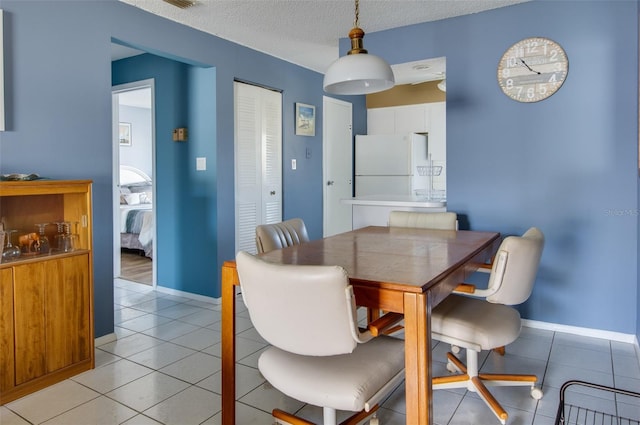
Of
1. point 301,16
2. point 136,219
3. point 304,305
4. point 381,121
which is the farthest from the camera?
point 381,121

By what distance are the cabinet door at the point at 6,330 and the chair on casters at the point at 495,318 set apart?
2.03m

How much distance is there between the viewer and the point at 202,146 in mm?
3887

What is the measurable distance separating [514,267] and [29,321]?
236 centimetres

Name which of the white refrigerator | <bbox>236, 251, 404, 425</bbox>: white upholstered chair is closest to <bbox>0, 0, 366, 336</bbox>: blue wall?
the white refrigerator

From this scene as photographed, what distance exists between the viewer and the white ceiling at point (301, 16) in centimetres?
312

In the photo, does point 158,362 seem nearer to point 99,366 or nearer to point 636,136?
point 99,366

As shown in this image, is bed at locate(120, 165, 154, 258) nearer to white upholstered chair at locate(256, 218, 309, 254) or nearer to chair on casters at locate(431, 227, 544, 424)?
white upholstered chair at locate(256, 218, 309, 254)

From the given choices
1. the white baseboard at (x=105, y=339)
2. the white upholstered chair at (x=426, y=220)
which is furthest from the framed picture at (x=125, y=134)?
the white upholstered chair at (x=426, y=220)

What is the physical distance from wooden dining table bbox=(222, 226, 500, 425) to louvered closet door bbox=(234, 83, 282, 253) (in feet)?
5.24

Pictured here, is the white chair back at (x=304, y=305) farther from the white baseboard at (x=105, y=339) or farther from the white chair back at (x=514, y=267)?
the white baseboard at (x=105, y=339)

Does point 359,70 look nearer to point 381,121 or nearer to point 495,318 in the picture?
point 495,318

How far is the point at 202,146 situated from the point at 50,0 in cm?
156

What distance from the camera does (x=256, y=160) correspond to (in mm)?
4301

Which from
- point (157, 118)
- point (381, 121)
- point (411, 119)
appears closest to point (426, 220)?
point (157, 118)
